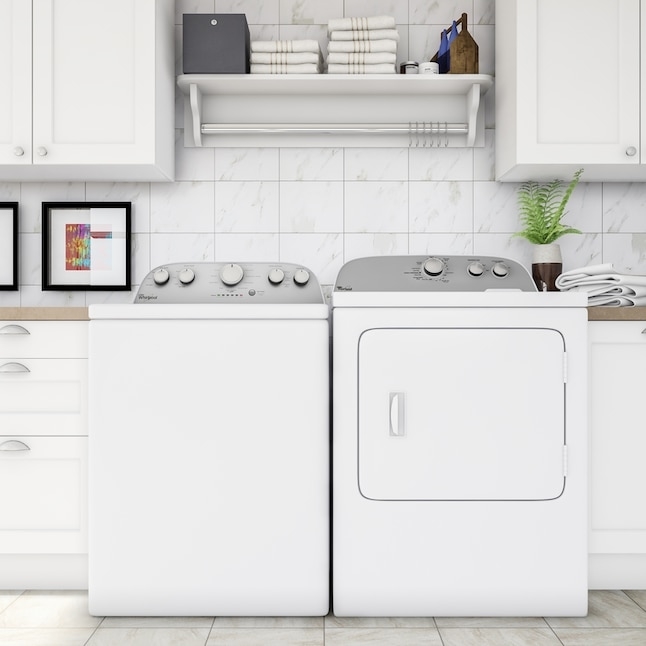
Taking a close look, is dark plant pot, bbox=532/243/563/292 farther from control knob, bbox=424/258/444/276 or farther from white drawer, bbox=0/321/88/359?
white drawer, bbox=0/321/88/359

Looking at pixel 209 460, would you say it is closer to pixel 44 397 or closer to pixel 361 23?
pixel 44 397

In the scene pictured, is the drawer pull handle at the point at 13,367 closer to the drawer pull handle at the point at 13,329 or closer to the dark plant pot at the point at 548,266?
the drawer pull handle at the point at 13,329

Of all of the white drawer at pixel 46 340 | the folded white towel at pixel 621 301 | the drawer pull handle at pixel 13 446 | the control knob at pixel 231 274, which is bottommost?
the drawer pull handle at pixel 13 446

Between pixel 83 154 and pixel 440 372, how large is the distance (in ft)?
4.49

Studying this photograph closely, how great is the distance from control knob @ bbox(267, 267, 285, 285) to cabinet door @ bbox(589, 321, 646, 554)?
3.25 feet

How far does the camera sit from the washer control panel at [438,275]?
7.64 feet

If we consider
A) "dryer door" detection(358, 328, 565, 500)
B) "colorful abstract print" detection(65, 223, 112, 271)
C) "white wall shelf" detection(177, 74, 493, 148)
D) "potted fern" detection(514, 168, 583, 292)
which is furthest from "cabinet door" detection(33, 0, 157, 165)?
"potted fern" detection(514, 168, 583, 292)

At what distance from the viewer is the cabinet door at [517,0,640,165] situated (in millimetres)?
2225

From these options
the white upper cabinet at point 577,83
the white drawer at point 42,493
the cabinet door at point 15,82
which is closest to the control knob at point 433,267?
the white upper cabinet at point 577,83

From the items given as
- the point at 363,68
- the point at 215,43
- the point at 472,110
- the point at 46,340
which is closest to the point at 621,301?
the point at 472,110

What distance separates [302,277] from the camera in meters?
2.27

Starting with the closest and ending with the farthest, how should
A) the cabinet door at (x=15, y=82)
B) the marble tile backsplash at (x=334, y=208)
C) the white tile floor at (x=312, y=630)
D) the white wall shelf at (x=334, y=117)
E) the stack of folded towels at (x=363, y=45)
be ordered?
the white tile floor at (x=312, y=630)
the cabinet door at (x=15, y=82)
the stack of folded towels at (x=363, y=45)
the white wall shelf at (x=334, y=117)
the marble tile backsplash at (x=334, y=208)

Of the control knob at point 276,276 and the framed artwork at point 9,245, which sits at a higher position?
the framed artwork at point 9,245

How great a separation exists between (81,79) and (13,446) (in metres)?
1.20
